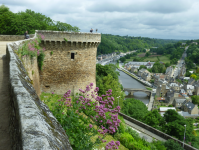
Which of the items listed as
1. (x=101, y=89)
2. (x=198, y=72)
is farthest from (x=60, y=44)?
(x=198, y=72)

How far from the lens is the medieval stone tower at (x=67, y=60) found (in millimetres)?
12289

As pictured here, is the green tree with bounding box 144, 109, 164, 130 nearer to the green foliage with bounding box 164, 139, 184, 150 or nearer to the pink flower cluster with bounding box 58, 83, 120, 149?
the green foliage with bounding box 164, 139, 184, 150

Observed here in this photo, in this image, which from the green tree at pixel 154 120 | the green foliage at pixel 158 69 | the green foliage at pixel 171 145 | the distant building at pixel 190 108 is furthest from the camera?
the green foliage at pixel 158 69

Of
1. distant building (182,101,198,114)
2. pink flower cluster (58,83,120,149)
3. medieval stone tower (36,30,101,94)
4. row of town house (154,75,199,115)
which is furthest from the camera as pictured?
row of town house (154,75,199,115)

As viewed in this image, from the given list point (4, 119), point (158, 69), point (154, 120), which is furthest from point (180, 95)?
point (4, 119)

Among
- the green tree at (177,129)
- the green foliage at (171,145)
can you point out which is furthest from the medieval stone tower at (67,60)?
the green tree at (177,129)

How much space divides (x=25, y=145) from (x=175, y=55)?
177183 mm

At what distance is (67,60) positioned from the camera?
502 inches

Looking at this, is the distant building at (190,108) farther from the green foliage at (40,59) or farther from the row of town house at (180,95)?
the green foliage at (40,59)

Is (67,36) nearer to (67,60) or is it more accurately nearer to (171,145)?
(67,60)

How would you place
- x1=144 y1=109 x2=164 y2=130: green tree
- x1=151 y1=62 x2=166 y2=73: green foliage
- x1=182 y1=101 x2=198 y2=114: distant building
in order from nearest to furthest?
x1=144 y1=109 x2=164 y2=130: green tree
x1=182 y1=101 x2=198 y2=114: distant building
x1=151 y1=62 x2=166 y2=73: green foliage

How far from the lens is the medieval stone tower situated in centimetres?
1229

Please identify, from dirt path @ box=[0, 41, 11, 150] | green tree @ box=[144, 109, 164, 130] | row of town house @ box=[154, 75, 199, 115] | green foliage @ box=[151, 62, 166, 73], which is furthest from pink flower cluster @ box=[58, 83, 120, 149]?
green foliage @ box=[151, 62, 166, 73]

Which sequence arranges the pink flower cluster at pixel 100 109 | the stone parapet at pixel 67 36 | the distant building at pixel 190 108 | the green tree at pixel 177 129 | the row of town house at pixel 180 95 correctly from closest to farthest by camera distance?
the pink flower cluster at pixel 100 109 → the stone parapet at pixel 67 36 → the green tree at pixel 177 129 → the distant building at pixel 190 108 → the row of town house at pixel 180 95
